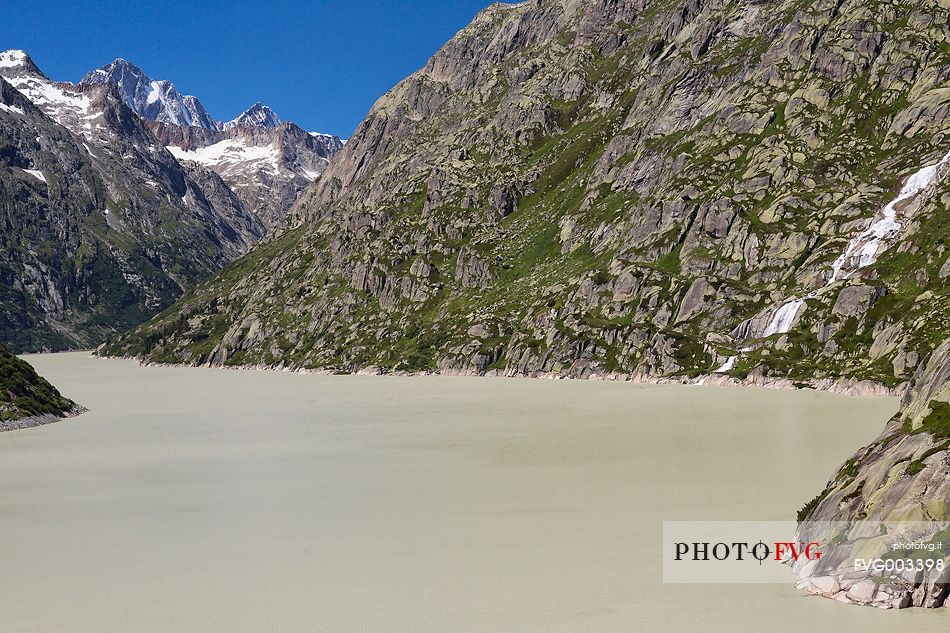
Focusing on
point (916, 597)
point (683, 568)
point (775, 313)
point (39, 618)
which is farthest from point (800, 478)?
point (775, 313)

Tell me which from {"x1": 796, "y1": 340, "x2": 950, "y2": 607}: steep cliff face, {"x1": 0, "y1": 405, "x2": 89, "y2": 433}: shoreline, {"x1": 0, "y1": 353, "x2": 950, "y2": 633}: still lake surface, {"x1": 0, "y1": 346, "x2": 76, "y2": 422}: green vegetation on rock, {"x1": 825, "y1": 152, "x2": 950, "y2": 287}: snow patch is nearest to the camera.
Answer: {"x1": 796, "y1": 340, "x2": 950, "y2": 607}: steep cliff face

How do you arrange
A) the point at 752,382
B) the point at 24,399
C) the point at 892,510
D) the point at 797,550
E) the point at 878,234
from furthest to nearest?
the point at 878,234 < the point at 752,382 < the point at 24,399 < the point at 797,550 < the point at 892,510

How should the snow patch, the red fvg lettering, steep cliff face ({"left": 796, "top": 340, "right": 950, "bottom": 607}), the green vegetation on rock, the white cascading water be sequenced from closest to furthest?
steep cliff face ({"left": 796, "top": 340, "right": 950, "bottom": 607})
the red fvg lettering
the green vegetation on rock
the white cascading water
the snow patch

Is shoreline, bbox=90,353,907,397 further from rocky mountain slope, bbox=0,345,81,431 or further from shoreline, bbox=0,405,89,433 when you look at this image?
rocky mountain slope, bbox=0,345,81,431

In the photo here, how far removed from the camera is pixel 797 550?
113 ft

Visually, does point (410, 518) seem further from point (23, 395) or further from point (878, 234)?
point (878, 234)

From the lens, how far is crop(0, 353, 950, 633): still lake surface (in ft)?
100

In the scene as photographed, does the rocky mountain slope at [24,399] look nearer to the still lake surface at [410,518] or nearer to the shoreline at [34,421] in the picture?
the shoreline at [34,421]

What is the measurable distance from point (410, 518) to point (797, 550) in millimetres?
20889

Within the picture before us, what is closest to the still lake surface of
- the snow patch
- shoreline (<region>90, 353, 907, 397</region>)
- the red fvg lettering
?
the red fvg lettering

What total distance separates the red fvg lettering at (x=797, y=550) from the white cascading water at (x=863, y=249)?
383 feet

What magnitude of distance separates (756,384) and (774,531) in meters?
106

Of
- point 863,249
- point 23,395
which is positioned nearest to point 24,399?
point 23,395

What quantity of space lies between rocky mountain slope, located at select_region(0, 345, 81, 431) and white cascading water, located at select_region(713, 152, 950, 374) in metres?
108
